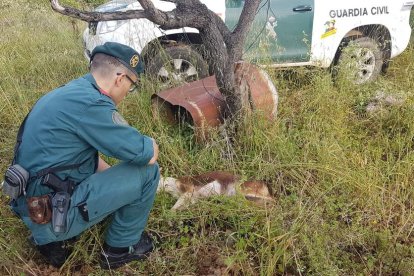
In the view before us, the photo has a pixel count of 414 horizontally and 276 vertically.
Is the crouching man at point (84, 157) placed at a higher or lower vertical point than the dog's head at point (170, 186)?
higher

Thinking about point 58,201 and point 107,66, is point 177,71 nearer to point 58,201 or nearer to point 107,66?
point 107,66

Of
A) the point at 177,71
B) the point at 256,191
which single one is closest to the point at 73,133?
the point at 256,191

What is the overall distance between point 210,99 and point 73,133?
4.48ft

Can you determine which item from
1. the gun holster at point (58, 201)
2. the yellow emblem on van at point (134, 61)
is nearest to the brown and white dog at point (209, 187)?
the gun holster at point (58, 201)

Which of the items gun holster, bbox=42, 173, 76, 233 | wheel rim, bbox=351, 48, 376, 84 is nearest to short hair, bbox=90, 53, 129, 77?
gun holster, bbox=42, 173, 76, 233

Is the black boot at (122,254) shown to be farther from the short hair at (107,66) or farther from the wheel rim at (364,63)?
the wheel rim at (364,63)

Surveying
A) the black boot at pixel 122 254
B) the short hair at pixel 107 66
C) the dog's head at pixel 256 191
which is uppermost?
the short hair at pixel 107 66

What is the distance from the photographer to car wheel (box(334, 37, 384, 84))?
12.6 ft

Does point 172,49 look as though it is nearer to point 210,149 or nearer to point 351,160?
point 210,149

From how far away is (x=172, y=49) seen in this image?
150 inches

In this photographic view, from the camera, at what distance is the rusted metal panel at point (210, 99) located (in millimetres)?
3000

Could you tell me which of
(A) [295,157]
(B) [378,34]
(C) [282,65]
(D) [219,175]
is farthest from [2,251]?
(B) [378,34]

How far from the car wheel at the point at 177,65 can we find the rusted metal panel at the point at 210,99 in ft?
1.51

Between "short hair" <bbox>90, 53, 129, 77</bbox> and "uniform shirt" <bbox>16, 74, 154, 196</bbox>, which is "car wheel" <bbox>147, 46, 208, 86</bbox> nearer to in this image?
"short hair" <bbox>90, 53, 129, 77</bbox>
